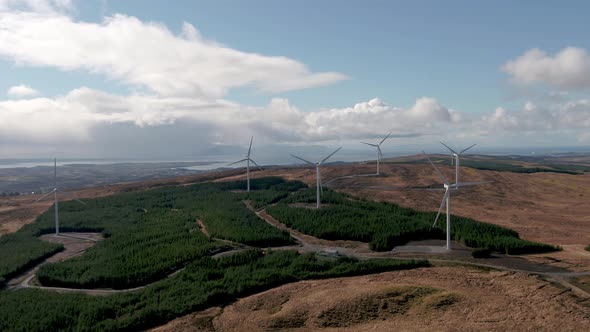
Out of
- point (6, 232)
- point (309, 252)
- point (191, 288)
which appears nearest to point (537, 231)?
point (309, 252)

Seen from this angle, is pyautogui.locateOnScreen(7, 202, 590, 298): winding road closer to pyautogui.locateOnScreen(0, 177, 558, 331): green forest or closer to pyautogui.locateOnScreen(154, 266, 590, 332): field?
pyautogui.locateOnScreen(0, 177, 558, 331): green forest

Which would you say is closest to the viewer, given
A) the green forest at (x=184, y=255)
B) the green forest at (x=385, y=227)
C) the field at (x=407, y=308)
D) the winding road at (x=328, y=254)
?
the field at (x=407, y=308)

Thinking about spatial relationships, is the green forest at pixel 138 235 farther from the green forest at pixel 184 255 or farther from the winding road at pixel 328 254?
the winding road at pixel 328 254

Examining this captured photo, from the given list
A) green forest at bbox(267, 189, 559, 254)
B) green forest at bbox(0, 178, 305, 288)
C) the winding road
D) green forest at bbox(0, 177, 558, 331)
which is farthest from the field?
green forest at bbox(0, 178, 305, 288)

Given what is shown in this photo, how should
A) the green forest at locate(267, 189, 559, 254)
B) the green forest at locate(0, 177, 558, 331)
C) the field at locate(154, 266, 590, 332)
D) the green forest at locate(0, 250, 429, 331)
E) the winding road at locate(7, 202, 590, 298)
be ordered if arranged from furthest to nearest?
the green forest at locate(267, 189, 559, 254)
the winding road at locate(7, 202, 590, 298)
the green forest at locate(0, 177, 558, 331)
the green forest at locate(0, 250, 429, 331)
the field at locate(154, 266, 590, 332)

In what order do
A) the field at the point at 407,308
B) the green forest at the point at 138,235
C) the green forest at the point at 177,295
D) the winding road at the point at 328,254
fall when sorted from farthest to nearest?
the green forest at the point at 138,235
the winding road at the point at 328,254
the green forest at the point at 177,295
the field at the point at 407,308

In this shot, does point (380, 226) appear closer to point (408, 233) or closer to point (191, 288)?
point (408, 233)

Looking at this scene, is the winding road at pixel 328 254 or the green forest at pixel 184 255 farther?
the winding road at pixel 328 254

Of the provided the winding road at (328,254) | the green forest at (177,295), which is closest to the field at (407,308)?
the green forest at (177,295)

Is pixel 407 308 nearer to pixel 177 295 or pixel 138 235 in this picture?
pixel 177 295
